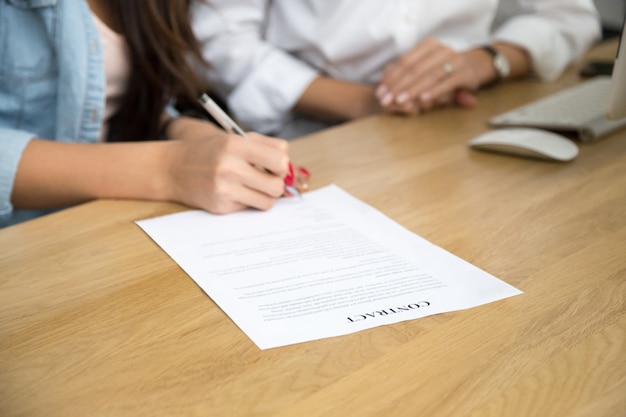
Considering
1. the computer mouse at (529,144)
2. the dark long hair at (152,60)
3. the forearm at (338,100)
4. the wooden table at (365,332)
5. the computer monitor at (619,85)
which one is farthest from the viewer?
the forearm at (338,100)

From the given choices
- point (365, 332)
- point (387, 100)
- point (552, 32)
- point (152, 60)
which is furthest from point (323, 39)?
point (365, 332)

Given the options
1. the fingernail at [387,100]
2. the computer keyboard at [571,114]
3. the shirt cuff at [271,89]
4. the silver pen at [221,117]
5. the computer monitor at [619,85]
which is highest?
the computer monitor at [619,85]

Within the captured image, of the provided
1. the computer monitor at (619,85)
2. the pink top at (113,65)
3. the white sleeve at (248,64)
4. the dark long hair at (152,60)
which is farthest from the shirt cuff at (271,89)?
the computer monitor at (619,85)

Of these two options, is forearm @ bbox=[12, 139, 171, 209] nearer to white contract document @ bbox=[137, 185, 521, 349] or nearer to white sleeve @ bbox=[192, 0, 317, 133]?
white contract document @ bbox=[137, 185, 521, 349]

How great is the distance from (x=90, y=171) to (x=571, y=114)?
711 millimetres

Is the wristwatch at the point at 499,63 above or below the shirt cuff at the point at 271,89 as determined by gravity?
above

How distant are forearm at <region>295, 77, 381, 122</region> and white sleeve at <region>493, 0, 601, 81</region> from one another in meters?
0.34

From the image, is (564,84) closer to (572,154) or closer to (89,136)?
(572,154)

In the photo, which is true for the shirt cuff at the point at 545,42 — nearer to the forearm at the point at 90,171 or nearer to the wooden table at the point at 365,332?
the wooden table at the point at 365,332

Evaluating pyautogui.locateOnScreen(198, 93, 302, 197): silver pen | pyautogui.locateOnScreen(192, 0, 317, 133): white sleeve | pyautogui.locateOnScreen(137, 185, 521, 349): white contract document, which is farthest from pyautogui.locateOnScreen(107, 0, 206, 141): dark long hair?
pyautogui.locateOnScreen(137, 185, 521, 349): white contract document

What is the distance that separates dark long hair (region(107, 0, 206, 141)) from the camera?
1.04 metres

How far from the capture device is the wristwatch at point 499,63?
123cm

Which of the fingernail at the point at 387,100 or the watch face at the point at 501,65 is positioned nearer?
the fingernail at the point at 387,100

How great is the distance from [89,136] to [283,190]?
1.28ft
